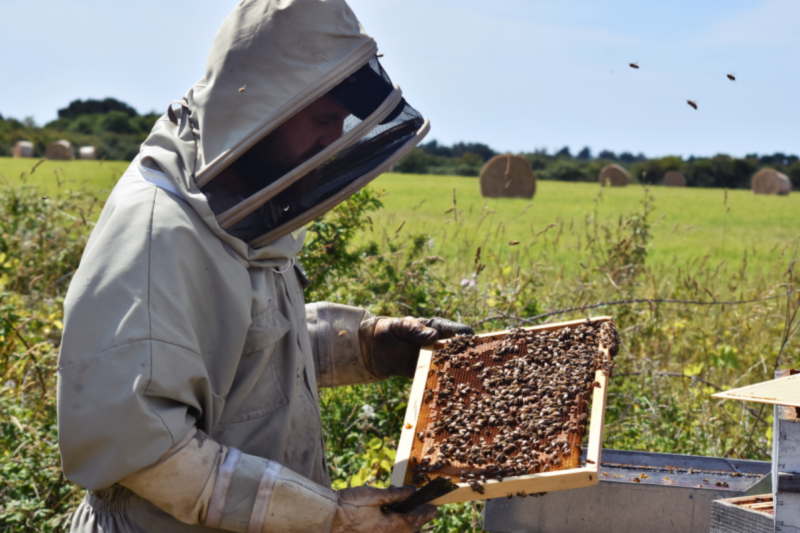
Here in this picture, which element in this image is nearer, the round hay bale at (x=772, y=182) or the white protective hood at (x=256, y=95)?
the white protective hood at (x=256, y=95)

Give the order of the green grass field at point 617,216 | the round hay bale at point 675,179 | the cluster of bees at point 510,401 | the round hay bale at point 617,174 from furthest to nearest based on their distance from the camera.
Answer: the round hay bale at point 675,179 → the round hay bale at point 617,174 → the green grass field at point 617,216 → the cluster of bees at point 510,401

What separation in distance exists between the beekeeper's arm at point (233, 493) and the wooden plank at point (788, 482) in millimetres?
1362

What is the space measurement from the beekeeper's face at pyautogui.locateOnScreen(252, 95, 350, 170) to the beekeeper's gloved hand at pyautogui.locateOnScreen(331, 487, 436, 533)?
1.14 metres

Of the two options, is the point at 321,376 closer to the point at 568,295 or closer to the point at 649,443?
the point at 649,443

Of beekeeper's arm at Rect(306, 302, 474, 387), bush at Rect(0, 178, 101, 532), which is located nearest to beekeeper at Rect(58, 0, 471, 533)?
beekeeper's arm at Rect(306, 302, 474, 387)

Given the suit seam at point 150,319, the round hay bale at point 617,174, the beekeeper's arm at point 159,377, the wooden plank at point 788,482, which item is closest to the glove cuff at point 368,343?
the beekeeper's arm at point 159,377

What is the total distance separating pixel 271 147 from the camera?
6.78ft

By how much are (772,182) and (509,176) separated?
15.9m

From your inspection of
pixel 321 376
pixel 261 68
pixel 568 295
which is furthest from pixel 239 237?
pixel 568 295

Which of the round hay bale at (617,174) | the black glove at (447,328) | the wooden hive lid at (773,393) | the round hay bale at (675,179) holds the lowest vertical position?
the wooden hive lid at (773,393)

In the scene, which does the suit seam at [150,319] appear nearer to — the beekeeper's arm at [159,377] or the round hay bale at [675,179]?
the beekeeper's arm at [159,377]

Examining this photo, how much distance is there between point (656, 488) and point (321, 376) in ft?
5.19

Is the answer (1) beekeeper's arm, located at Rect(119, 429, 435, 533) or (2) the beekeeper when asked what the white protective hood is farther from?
(1) beekeeper's arm, located at Rect(119, 429, 435, 533)

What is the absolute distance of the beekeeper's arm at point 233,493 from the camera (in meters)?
1.77
